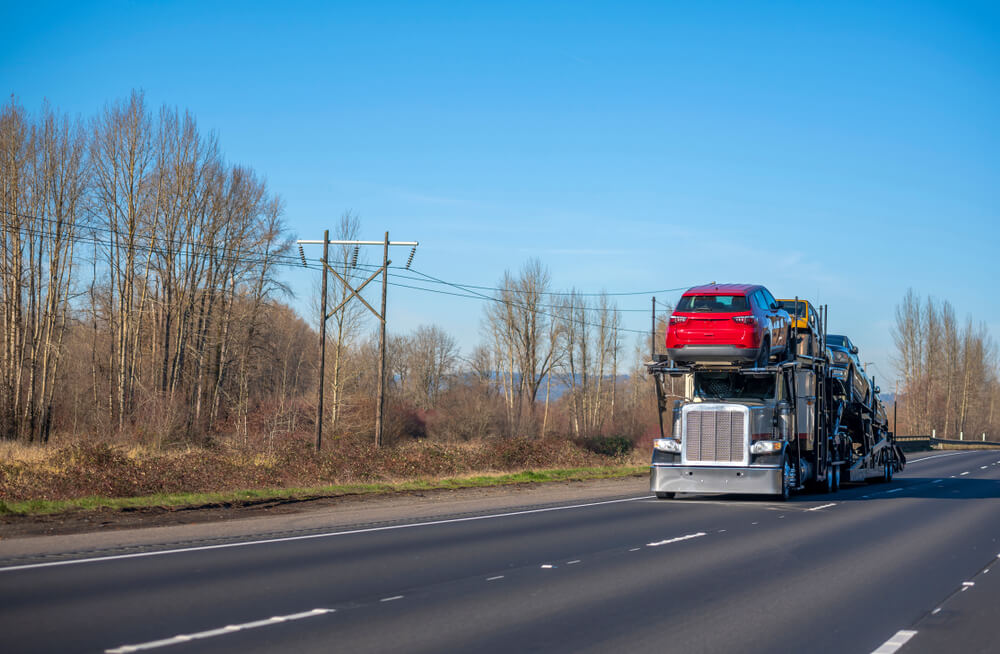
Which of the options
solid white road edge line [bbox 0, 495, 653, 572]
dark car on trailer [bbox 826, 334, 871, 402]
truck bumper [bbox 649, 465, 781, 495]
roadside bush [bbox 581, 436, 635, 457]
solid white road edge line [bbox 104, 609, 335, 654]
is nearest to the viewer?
solid white road edge line [bbox 104, 609, 335, 654]

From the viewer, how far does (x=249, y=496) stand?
66.0ft

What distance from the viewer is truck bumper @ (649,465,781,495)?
20.7 m

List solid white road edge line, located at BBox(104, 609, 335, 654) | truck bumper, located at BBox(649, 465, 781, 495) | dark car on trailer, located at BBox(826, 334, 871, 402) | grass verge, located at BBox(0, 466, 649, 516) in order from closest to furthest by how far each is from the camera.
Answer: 1. solid white road edge line, located at BBox(104, 609, 335, 654)
2. grass verge, located at BBox(0, 466, 649, 516)
3. truck bumper, located at BBox(649, 465, 781, 495)
4. dark car on trailer, located at BBox(826, 334, 871, 402)

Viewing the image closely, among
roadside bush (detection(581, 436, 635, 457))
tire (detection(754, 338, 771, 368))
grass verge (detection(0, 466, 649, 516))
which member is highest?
tire (detection(754, 338, 771, 368))

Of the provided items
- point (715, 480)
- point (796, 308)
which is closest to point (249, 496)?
point (715, 480)

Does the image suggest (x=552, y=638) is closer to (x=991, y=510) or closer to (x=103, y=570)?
(x=103, y=570)

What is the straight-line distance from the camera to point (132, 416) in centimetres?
3919

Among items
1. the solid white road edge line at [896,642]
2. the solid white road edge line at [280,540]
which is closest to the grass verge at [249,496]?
the solid white road edge line at [280,540]

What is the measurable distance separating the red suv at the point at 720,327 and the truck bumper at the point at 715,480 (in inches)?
98.7

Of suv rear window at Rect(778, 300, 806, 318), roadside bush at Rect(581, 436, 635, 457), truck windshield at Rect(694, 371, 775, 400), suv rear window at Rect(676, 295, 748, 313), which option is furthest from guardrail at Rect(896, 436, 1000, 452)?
suv rear window at Rect(676, 295, 748, 313)

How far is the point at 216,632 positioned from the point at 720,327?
15.6 meters

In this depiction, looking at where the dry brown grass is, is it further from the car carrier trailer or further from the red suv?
the red suv

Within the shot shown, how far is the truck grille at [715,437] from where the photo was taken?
823 inches

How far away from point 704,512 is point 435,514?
5605mm
